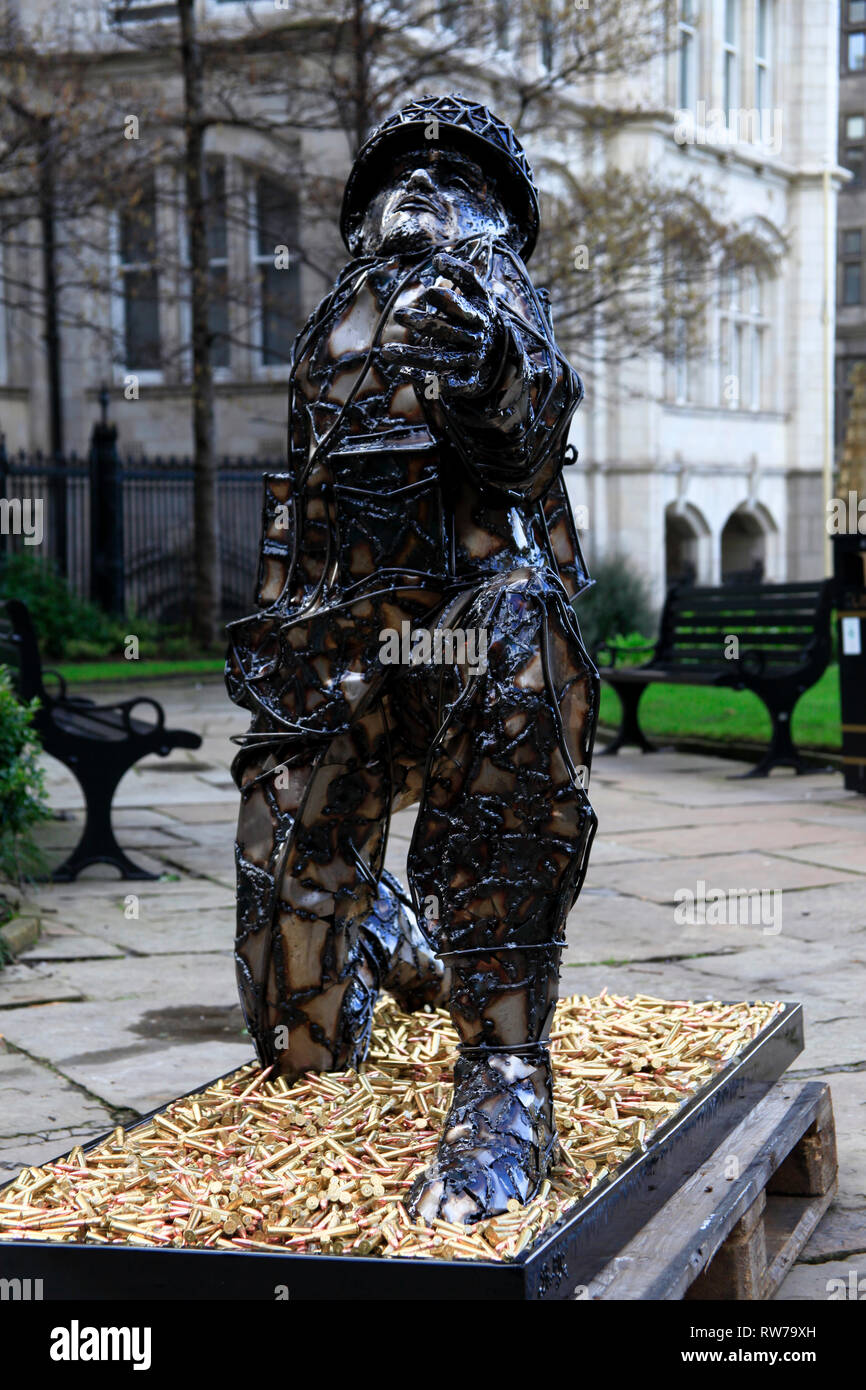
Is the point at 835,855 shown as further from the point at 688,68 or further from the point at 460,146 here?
the point at 688,68

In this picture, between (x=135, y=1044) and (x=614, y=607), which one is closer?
(x=135, y=1044)

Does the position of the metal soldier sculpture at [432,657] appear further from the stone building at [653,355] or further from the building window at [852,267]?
the building window at [852,267]

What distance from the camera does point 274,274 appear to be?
70.3 ft

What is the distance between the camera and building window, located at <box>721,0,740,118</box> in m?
27.9

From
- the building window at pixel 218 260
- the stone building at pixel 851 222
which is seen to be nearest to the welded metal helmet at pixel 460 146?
the building window at pixel 218 260

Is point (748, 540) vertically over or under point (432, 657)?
over

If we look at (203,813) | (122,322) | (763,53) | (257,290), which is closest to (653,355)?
(257,290)

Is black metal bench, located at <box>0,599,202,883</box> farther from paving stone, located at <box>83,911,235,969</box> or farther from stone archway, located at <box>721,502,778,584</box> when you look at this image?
stone archway, located at <box>721,502,778,584</box>

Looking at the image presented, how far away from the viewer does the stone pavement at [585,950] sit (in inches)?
149

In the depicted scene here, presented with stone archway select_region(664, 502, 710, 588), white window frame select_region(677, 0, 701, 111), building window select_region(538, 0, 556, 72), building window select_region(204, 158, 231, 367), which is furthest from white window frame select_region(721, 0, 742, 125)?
building window select_region(538, 0, 556, 72)

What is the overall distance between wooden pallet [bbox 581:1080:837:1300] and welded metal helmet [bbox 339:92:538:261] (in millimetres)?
1666

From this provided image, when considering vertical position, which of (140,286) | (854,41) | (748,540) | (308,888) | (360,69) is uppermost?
(854,41)

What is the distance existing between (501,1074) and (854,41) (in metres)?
51.6

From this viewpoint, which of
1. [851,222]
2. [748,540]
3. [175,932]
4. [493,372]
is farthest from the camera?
[851,222]
